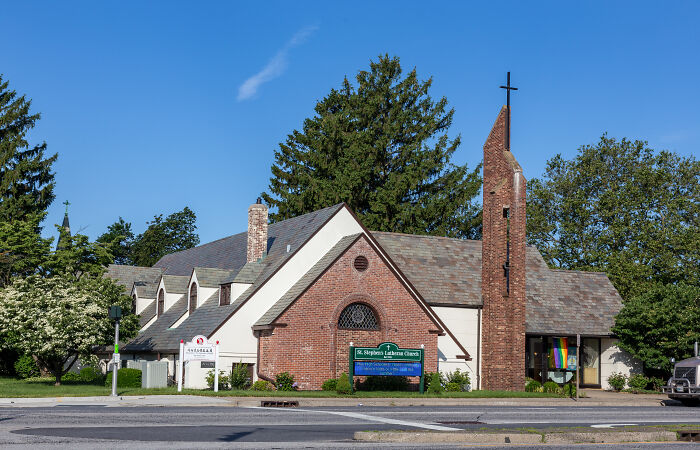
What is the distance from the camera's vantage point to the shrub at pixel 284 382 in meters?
34.0

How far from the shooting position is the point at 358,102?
2817 inches

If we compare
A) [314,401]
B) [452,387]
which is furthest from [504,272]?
[314,401]

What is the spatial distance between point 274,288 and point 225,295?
2530 mm

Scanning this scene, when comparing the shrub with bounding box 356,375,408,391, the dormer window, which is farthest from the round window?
the dormer window

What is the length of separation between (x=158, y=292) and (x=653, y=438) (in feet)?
109

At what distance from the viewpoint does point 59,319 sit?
34.9 metres

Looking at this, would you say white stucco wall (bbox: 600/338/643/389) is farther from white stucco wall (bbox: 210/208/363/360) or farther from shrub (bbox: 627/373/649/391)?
white stucco wall (bbox: 210/208/363/360)

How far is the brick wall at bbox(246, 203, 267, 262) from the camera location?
40.4m

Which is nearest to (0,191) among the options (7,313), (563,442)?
(7,313)

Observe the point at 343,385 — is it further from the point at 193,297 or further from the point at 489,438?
the point at 489,438

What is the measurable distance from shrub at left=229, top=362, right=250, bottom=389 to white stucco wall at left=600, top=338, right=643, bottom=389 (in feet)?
66.4

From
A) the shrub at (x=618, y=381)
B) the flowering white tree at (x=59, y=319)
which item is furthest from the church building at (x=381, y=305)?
the flowering white tree at (x=59, y=319)

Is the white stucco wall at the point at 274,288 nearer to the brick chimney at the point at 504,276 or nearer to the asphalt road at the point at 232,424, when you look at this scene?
the brick chimney at the point at 504,276

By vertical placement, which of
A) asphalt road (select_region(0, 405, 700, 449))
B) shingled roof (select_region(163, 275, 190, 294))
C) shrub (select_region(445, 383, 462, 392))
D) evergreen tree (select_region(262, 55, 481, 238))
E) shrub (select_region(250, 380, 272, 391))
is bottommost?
shrub (select_region(445, 383, 462, 392))
